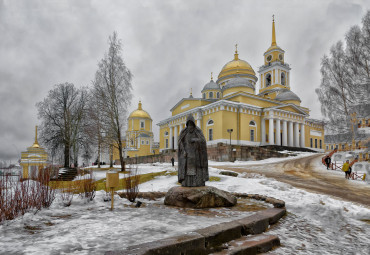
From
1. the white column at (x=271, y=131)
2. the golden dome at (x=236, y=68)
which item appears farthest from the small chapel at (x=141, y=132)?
the white column at (x=271, y=131)

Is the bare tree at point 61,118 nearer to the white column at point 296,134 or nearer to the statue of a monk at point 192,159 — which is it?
the statue of a monk at point 192,159

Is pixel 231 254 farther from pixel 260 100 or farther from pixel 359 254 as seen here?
pixel 260 100

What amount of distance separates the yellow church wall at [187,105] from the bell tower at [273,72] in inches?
665

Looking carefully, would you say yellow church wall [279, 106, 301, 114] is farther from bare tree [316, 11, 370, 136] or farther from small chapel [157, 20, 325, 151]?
bare tree [316, 11, 370, 136]

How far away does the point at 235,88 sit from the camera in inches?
1639

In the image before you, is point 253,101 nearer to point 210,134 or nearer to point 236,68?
point 210,134

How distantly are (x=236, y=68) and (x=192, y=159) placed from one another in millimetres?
43756

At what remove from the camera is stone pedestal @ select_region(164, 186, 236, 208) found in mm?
5977

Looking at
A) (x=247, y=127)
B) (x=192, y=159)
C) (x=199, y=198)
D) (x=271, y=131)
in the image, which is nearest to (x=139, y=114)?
(x=247, y=127)

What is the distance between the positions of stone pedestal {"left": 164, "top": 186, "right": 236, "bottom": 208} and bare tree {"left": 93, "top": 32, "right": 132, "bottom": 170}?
14509mm

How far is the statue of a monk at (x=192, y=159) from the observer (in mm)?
6531

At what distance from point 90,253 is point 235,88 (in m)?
40.8

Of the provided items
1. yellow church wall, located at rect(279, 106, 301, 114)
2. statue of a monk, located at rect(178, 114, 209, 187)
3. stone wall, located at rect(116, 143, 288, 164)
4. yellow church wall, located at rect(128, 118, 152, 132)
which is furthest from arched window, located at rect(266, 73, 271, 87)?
A: statue of a monk, located at rect(178, 114, 209, 187)

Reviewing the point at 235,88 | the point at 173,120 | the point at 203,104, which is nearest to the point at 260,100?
the point at 235,88
